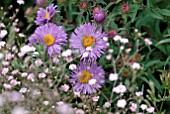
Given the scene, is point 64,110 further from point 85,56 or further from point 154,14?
point 154,14

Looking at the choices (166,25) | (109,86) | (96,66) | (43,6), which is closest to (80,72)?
(96,66)

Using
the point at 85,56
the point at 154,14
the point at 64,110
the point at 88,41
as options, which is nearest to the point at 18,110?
the point at 64,110

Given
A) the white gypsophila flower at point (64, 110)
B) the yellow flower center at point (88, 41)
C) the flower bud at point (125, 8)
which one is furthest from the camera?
the yellow flower center at point (88, 41)

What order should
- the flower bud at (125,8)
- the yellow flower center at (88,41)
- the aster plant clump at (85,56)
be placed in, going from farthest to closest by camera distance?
1. the yellow flower center at (88,41)
2. the flower bud at (125,8)
3. the aster plant clump at (85,56)

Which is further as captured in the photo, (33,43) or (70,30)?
(70,30)

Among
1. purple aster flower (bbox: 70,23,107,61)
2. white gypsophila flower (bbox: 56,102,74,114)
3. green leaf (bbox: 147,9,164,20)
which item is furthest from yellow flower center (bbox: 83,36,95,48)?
white gypsophila flower (bbox: 56,102,74,114)

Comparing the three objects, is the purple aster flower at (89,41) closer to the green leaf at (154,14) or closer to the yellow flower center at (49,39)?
the yellow flower center at (49,39)

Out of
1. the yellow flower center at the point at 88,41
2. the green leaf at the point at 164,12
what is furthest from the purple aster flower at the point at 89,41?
the green leaf at the point at 164,12

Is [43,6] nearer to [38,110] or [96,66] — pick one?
[96,66]
